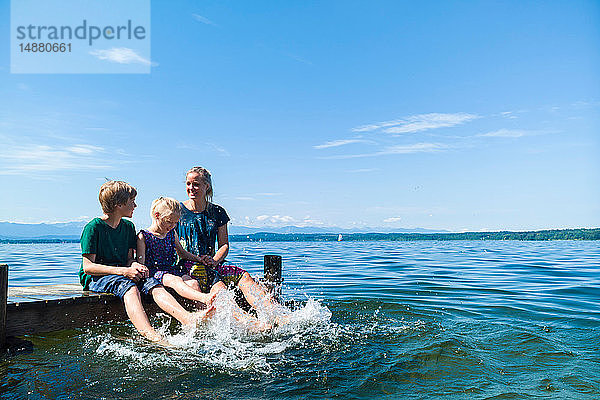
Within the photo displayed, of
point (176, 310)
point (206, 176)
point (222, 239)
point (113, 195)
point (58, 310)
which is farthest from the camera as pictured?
point (222, 239)

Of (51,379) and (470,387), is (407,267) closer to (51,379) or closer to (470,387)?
(470,387)

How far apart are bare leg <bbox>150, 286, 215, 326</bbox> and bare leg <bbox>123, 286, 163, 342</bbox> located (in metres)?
0.24

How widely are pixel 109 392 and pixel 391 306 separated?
5517mm

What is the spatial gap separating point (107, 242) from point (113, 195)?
0.63 metres

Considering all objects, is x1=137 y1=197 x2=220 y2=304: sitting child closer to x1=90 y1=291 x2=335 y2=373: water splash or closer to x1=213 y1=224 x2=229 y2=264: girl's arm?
x1=213 y1=224 x2=229 y2=264: girl's arm

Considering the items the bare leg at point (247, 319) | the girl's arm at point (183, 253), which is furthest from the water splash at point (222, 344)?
the girl's arm at point (183, 253)

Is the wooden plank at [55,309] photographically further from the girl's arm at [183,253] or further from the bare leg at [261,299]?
the bare leg at [261,299]

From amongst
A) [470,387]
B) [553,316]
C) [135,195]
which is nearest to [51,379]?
[135,195]

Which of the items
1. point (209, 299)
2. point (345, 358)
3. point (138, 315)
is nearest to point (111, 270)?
point (138, 315)

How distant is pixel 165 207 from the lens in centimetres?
645

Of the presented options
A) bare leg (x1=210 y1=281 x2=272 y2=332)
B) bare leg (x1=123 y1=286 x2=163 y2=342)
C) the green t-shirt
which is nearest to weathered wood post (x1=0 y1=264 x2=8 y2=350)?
the green t-shirt

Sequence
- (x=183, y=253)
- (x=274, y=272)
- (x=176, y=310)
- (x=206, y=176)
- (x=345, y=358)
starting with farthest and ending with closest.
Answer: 1. (x=274, y=272)
2. (x=206, y=176)
3. (x=183, y=253)
4. (x=176, y=310)
5. (x=345, y=358)

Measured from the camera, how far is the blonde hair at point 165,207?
643 centimetres

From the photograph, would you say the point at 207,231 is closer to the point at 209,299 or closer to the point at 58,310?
the point at 209,299
